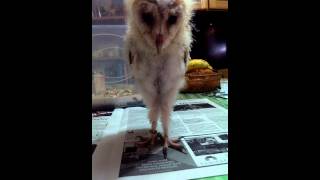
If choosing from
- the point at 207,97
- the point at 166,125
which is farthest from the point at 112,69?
the point at 166,125

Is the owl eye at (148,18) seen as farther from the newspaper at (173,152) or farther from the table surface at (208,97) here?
the table surface at (208,97)

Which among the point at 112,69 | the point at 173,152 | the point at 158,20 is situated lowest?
the point at 173,152

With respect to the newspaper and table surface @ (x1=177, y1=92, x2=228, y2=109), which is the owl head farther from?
table surface @ (x1=177, y1=92, x2=228, y2=109)

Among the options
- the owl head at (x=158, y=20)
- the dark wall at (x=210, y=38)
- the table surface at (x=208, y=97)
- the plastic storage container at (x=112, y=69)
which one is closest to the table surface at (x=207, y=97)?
the table surface at (x=208, y=97)

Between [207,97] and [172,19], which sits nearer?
[172,19]

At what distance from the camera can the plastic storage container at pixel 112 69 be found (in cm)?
132

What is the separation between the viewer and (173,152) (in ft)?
2.39

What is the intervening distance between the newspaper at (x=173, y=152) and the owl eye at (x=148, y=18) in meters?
0.36

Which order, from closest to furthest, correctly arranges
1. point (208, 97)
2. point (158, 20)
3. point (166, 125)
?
point (158, 20) → point (166, 125) → point (208, 97)

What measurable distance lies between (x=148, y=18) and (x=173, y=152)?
1.24 ft

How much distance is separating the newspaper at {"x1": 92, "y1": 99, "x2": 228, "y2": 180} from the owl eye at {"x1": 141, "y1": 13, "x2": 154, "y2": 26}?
0.36 metres

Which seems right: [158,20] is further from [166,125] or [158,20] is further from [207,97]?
[207,97]
